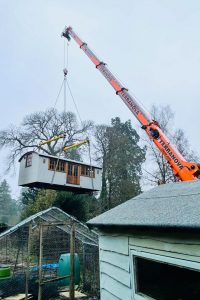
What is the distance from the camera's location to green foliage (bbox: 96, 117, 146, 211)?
27658mm

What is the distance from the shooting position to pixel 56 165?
59.2 feet

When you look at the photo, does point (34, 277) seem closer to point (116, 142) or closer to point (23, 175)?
point (23, 175)

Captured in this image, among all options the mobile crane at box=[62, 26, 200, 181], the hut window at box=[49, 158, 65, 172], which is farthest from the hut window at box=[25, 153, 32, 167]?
the mobile crane at box=[62, 26, 200, 181]

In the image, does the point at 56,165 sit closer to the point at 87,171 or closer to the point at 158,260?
the point at 87,171

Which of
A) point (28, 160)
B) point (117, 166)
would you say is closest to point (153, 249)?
point (28, 160)

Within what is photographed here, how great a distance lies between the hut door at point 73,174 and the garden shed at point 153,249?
1489 centimetres

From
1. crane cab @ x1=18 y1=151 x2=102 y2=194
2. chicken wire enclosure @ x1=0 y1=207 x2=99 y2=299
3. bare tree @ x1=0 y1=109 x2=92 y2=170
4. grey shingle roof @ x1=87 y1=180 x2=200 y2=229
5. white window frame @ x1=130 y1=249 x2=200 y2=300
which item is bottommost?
chicken wire enclosure @ x1=0 y1=207 x2=99 y2=299

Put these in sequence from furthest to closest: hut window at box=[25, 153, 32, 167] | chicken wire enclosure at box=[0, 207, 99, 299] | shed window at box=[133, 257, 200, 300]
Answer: hut window at box=[25, 153, 32, 167]
chicken wire enclosure at box=[0, 207, 99, 299]
shed window at box=[133, 257, 200, 300]

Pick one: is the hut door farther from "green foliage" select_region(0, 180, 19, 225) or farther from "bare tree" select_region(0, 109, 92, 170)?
"green foliage" select_region(0, 180, 19, 225)

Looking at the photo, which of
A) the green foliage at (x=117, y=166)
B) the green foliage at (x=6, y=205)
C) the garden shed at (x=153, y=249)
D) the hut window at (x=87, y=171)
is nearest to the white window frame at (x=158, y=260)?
the garden shed at (x=153, y=249)

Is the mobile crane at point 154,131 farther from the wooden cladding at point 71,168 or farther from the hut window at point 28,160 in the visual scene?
the hut window at point 28,160

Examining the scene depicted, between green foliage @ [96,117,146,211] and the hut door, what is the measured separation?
8.47m

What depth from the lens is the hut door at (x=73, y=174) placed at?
19214mm

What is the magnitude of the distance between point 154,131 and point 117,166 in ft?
60.5
